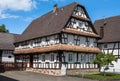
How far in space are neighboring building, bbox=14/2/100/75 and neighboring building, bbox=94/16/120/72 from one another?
153 cm

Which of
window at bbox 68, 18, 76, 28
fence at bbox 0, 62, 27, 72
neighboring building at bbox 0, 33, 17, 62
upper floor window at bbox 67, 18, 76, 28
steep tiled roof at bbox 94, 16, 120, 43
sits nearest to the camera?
upper floor window at bbox 67, 18, 76, 28

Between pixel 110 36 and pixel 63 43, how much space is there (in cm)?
989

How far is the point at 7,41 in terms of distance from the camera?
1806 inches

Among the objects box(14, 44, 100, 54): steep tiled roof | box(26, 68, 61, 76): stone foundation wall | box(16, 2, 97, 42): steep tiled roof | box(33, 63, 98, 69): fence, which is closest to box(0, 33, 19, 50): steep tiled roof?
box(16, 2, 97, 42): steep tiled roof

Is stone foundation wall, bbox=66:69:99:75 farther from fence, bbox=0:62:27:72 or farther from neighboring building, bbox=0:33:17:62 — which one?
neighboring building, bbox=0:33:17:62

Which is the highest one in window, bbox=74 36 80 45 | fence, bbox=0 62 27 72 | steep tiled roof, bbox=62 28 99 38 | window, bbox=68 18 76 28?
window, bbox=68 18 76 28

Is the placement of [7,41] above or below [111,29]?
below

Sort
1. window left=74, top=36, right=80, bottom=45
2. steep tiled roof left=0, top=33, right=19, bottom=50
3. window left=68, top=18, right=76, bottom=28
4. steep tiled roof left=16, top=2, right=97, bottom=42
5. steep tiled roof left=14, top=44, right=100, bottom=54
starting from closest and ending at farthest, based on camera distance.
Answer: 1. steep tiled roof left=14, top=44, right=100, bottom=54
2. steep tiled roof left=16, top=2, right=97, bottom=42
3. window left=68, top=18, right=76, bottom=28
4. window left=74, top=36, right=80, bottom=45
5. steep tiled roof left=0, top=33, right=19, bottom=50

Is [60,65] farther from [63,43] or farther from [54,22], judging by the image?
[54,22]

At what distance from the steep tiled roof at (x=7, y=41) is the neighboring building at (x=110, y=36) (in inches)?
688

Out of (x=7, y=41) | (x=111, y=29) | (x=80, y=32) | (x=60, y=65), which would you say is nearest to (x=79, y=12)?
(x=80, y=32)

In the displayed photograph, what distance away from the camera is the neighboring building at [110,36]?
3522 centimetres

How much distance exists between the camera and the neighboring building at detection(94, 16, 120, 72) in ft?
116

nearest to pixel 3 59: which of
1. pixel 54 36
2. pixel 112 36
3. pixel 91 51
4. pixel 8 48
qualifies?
pixel 8 48
